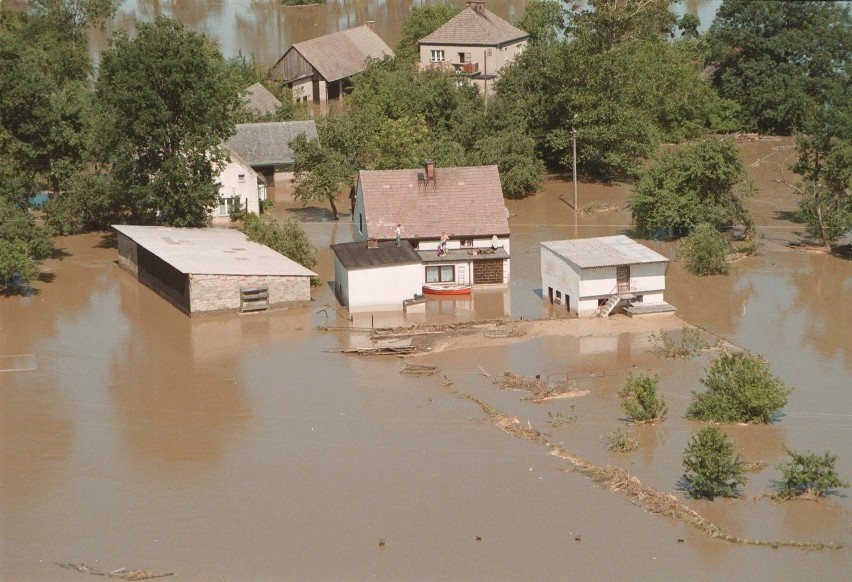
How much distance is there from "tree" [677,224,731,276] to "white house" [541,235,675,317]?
3903 mm

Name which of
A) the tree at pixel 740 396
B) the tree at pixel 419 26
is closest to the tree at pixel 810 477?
the tree at pixel 740 396

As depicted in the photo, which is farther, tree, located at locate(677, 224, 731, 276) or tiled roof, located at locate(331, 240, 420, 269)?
tree, located at locate(677, 224, 731, 276)

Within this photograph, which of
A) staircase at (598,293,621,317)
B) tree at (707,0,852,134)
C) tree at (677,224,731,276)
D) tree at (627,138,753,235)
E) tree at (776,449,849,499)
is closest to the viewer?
tree at (776,449,849,499)

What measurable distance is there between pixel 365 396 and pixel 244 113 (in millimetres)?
29180

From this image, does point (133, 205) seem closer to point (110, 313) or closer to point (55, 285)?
point (55, 285)

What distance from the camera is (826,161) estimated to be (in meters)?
45.5

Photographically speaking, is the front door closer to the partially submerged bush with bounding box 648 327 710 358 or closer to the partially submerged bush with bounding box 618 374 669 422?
the partially submerged bush with bounding box 648 327 710 358

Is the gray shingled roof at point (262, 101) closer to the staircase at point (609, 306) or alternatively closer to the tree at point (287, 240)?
the tree at point (287, 240)

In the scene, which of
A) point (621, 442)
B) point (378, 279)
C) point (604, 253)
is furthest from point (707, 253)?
point (621, 442)

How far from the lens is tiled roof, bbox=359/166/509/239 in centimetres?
4141

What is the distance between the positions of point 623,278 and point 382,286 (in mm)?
7263

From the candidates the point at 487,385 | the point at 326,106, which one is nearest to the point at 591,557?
the point at 487,385

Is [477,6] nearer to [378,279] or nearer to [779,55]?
[779,55]

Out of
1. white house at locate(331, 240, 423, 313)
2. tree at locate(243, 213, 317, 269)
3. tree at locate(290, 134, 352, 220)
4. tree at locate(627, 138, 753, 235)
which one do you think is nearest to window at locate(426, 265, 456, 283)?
white house at locate(331, 240, 423, 313)
